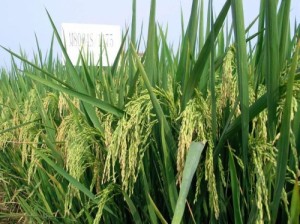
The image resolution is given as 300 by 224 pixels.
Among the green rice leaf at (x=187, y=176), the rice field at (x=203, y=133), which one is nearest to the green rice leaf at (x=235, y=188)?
the rice field at (x=203, y=133)

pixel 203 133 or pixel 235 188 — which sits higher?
pixel 203 133

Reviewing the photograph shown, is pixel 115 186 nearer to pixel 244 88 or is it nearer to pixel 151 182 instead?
pixel 151 182

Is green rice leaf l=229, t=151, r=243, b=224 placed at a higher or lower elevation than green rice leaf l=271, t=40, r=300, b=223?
lower

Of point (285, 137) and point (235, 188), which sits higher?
point (285, 137)

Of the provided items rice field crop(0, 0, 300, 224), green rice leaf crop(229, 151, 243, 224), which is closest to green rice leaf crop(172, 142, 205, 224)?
rice field crop(0, 0, 300, 224)

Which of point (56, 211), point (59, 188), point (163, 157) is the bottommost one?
point (56, 211)

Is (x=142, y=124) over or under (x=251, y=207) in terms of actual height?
over

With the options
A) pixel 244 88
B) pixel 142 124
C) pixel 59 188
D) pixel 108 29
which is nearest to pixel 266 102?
pixel 244 88

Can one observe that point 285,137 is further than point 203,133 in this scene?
No

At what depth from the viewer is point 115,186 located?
1.30 meters

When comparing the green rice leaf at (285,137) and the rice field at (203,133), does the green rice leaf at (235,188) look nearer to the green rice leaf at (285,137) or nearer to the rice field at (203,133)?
the rice field at (203,133)

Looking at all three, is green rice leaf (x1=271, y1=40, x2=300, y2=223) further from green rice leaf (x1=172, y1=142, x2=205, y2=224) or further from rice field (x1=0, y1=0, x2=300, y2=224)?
green rice leaf (x1=172, y1=142, x2=205, y2=224)

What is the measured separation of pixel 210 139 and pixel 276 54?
0.27 meters

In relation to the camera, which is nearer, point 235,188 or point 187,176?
point 187,176
